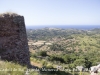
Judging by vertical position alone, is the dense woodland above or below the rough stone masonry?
below

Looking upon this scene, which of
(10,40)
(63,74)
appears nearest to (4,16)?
(10,40)

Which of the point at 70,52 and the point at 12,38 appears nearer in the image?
the point at 12,38

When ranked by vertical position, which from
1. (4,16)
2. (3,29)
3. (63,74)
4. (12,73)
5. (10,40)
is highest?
(4,16)

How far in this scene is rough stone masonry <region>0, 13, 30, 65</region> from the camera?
8992mm

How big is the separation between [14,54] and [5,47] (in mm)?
678

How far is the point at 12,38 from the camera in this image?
920 centimetres

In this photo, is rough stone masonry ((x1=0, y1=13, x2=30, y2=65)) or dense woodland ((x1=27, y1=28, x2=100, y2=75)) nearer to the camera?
rough stone masonry ((x1=0, y1=13, x2=30, y2=65))

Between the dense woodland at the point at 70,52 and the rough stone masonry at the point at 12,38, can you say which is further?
the dense woodland at the point at 70,52

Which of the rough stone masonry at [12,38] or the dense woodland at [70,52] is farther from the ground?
the rough stone masonry at [12,38]

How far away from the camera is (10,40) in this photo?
914cm

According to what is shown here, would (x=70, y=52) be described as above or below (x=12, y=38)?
below

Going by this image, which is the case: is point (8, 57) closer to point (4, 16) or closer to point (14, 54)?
point (14, 54)

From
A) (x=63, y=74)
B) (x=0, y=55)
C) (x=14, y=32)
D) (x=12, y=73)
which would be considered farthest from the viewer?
(x=63, y=74)

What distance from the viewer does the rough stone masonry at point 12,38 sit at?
899 cm
